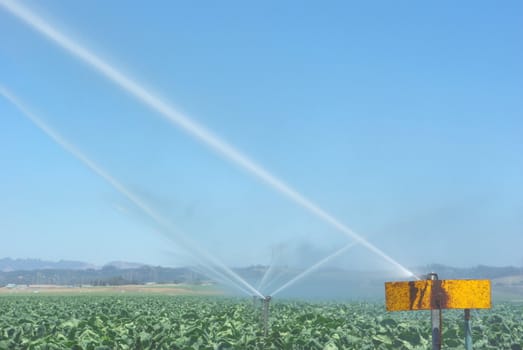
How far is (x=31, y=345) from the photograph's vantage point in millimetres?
12352

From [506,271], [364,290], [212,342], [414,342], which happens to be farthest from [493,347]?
[506,271]

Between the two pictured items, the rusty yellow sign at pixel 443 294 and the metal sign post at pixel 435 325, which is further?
the metal sign post at pixel 435 325

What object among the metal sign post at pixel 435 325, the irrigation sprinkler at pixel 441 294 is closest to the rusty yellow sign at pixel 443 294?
the irrigation sprinkler at pixel 441 294

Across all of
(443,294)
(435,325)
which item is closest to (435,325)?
(435,325)

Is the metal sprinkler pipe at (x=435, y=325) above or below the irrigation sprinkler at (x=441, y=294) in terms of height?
below

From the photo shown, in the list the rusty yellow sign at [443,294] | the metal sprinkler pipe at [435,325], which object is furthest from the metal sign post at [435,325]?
the rusty yellow sign at [443,294]

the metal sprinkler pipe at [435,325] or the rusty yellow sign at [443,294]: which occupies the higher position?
the rusty yellow sign at [443,294]

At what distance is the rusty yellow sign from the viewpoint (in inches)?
275

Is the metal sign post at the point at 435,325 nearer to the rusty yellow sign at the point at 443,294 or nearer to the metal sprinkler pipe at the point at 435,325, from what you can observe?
the metal sprinkler pipe at the point at 435,325

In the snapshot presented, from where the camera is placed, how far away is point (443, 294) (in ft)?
23.0

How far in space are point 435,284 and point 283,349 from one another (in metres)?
5.94

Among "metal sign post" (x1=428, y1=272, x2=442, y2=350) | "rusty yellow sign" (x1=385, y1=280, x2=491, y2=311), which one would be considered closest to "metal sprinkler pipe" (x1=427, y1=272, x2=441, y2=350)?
Result: "metal sign post" (x1=428, y1=272, x2=442, y2=350)

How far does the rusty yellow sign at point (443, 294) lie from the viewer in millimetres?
6996

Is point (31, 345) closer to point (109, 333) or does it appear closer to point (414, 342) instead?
point (109, 333)
